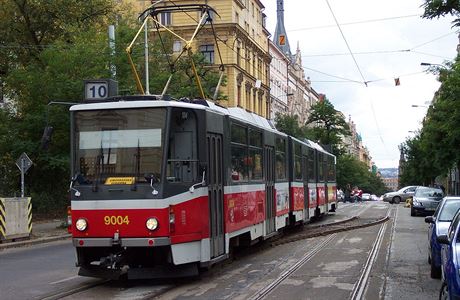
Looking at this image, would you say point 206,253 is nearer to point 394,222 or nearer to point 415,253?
point 415,253

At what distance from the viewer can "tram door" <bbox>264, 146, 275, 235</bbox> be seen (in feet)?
52.7

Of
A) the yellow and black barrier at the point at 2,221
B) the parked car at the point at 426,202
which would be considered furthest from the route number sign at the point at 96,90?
the parked car at the point at 426,202

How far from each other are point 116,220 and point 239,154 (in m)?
3.94

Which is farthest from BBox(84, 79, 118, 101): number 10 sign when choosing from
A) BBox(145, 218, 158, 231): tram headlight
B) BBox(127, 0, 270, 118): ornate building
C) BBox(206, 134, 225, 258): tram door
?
BBox(127, 0, 270, 118): ornate building

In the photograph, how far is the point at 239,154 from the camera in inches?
525

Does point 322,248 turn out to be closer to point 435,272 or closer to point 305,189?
point 435,272

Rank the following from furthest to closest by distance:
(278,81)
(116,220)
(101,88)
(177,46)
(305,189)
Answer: (278,81), (177,46), (305,189), (101,88), (116,220)

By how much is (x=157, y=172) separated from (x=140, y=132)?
791 mm

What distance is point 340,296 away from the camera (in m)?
9.70

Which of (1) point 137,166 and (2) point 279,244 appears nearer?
(1) point 137,166

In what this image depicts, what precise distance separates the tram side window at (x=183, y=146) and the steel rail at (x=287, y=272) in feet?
7.45

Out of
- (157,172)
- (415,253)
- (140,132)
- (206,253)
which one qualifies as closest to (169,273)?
(206,253)

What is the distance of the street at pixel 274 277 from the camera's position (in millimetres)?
9977

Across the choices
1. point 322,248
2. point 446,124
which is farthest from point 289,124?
point 322,248
